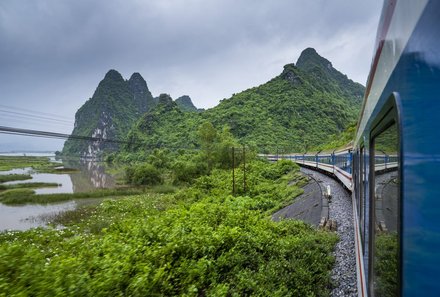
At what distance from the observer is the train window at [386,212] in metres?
1.35

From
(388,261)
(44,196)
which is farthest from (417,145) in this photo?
(44,196)

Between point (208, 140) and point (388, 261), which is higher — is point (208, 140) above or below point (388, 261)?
above

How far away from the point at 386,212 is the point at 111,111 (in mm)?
173200

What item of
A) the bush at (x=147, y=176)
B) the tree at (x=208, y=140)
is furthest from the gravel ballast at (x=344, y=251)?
the bush at (x=147, y=176)

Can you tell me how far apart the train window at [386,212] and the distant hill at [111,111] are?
152m

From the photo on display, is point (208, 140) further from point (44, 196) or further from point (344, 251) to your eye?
point (344, 251)

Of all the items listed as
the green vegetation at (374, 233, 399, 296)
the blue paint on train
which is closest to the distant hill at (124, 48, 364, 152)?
the green vegetation at (374, 233, 399, 296)

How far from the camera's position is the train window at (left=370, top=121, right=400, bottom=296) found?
53.1 inches

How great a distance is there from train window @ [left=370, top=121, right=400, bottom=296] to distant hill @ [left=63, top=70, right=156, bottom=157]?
500ft

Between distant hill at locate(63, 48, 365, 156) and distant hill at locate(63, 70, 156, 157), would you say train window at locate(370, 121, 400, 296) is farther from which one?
distant hill at locate(63, 70, 156, 157)

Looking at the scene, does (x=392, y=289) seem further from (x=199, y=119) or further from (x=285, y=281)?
(x=199, y=119)

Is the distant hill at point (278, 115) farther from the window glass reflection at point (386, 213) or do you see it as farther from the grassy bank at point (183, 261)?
the window glass reflection at point (386, 213)

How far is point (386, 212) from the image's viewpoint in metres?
1.69

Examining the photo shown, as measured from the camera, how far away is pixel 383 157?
5.95ft
